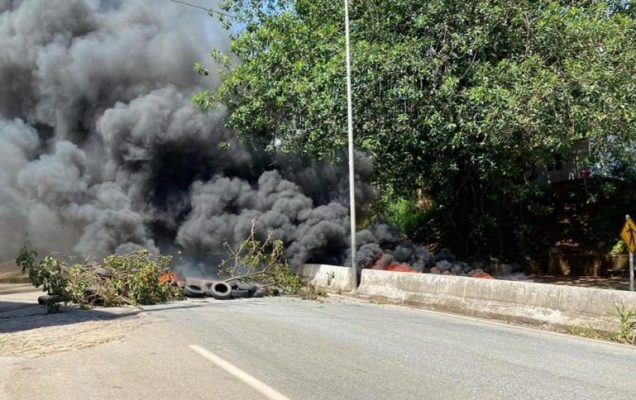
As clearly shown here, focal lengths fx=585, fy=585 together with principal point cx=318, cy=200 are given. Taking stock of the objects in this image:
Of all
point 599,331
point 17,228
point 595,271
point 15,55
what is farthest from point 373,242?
point 15,55

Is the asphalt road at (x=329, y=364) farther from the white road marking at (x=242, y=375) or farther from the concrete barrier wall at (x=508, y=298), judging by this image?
the concrete barrier wall at (x=508, y=298)

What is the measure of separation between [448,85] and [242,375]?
34.2ft

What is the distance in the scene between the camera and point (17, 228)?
2133cm

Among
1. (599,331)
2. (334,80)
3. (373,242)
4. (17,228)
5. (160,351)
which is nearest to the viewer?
(160,351)

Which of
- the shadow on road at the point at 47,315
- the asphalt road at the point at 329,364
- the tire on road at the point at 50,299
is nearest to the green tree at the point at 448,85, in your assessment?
the asphalt road at the point at 329,364

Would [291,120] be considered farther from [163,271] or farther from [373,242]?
[163,271]

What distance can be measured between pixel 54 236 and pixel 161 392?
59.8 ft

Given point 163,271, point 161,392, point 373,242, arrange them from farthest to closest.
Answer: point 373,242
point 163,271
point 161,392

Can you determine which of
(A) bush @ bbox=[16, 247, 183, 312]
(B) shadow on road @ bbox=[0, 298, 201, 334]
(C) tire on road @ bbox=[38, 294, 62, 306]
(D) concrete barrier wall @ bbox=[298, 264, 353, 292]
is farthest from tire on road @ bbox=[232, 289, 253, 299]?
(C) tire on road @ bbox=[38, 294, 62, 306]

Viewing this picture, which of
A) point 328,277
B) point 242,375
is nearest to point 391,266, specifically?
point 328,277

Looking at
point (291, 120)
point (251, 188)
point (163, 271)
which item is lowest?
point (163, 271)

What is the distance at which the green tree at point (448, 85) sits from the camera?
43.7 ft

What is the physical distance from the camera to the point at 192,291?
13898 mm

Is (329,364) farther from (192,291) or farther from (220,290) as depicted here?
(192,291)
